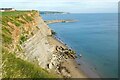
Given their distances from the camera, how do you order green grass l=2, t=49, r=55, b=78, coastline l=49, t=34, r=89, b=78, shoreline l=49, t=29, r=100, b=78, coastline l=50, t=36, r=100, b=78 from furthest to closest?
shoreline l=49, t=29, r=100, b=78, coastline l=50, t=36, r=100, b=78, coastline l=49, t=34, r=89, b=78, green grass l=2, t=49, r=55, b=78

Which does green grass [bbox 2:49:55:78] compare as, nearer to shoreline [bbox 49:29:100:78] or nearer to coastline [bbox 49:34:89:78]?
coastline [bbox 49:34:89:78]

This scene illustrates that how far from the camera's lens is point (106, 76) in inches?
1738

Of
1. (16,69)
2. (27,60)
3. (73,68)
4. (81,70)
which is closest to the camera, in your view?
(16,69)

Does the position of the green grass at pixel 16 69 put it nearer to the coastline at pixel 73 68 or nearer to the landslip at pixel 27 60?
the landslip at pixel 27 60

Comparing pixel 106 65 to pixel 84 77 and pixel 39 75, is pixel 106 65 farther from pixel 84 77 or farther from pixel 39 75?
pixel 39 75

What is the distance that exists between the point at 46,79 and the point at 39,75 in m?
0.71

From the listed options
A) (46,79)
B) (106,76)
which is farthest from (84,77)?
(46,79)

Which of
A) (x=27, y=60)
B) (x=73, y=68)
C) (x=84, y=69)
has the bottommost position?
(x=84, y=69)

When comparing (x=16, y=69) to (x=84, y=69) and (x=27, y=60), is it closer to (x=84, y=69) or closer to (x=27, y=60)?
(x=27, y=60)

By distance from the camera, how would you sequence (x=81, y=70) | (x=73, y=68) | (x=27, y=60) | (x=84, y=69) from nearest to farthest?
1. (x=27, y=60)
2. (x=81, y=70)
3. (x=73, y=68)
4. (x=84, y=69)

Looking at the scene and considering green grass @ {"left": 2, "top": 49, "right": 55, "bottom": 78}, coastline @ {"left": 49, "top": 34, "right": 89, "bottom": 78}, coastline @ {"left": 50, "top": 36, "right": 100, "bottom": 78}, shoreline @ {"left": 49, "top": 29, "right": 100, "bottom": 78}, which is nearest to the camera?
green grass @ {"left": 2, "top": 49, "right": 55, "bottom": 78}

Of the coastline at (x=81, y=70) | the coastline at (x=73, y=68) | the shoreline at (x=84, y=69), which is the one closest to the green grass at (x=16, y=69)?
the coastline at (x=73, y=68)

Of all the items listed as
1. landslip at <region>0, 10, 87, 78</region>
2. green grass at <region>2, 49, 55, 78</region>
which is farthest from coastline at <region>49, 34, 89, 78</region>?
green grass at <region>2, 49, 55, 78</region>

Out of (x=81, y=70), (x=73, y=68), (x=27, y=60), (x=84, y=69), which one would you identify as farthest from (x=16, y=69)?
(x=84, y=69)
